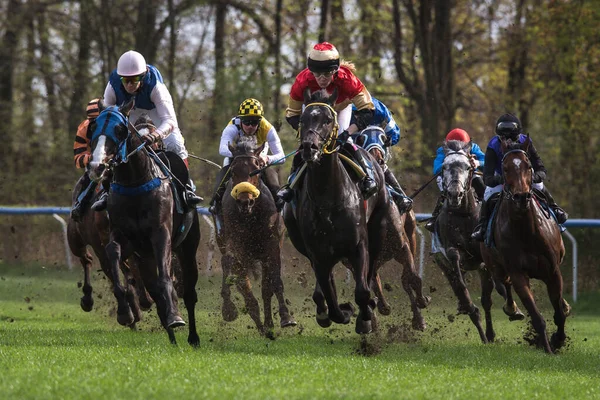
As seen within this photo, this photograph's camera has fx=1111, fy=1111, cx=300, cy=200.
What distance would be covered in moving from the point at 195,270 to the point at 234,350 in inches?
58.7

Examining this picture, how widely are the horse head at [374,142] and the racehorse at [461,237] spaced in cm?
88

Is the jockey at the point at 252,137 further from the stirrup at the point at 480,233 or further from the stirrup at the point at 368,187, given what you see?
the stirrup at the point at 368,187

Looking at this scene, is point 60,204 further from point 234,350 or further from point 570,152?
point 234,350

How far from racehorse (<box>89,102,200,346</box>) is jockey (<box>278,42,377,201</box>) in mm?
1160

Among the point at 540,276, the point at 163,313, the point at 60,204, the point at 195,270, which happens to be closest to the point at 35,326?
the point at 195,270

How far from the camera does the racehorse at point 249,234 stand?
40.2 feet

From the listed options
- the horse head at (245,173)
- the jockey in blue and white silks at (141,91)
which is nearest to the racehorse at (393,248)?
the horse head at (245,173)

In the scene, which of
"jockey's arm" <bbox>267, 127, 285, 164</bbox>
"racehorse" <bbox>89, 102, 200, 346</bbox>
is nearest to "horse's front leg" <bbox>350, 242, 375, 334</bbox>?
"racehorse" <bbox>89, 102, 200, 346</bbox>

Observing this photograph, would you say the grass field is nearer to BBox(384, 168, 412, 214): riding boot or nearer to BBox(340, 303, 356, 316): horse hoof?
BBox(340, 303, 356, 316): horse hoof

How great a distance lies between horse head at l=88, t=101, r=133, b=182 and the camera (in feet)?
28.9

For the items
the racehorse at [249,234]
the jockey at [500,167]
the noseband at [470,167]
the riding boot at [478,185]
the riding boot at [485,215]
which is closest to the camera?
the jockey at [500,167]

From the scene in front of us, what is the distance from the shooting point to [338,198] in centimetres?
977

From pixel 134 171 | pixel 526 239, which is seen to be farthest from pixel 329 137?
pixel 526 239

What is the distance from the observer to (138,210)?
9664mm
